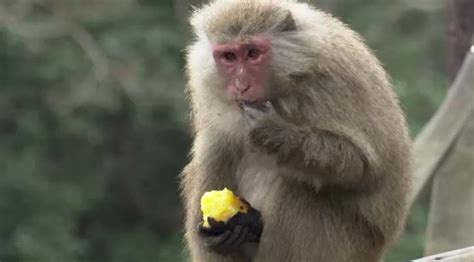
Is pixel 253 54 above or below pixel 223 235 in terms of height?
above

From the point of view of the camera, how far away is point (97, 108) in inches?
807

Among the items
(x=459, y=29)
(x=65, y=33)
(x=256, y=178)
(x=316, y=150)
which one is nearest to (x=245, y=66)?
(x=316, y=150)

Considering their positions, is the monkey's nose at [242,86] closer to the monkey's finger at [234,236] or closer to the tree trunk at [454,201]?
the monkey's finger at [234,236]

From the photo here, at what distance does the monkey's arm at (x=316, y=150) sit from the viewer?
614 centimetres

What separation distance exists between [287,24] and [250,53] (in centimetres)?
27

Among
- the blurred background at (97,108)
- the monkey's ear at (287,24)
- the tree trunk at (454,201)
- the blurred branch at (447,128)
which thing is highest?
the blurred background at (97,108)

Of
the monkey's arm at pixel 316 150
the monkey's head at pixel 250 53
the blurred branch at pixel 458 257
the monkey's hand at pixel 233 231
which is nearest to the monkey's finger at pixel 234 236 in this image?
the monkey's hand at pixel 233 231

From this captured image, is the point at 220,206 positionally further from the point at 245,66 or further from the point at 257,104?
the point at 245,66

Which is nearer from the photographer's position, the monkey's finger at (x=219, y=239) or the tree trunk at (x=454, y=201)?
the monkey's finger at (x=219, y=239)

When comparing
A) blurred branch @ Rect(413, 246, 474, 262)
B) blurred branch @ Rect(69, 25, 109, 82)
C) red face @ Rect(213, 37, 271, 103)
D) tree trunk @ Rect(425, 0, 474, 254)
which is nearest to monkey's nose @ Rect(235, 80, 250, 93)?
red face @ Rect(213, 37, 271, 103)

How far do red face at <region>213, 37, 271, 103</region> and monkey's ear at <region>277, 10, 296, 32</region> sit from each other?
0.11 m

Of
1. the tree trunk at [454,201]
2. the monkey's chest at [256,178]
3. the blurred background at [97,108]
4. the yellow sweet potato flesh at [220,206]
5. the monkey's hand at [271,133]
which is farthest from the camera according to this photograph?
the blurred background at [97,108]

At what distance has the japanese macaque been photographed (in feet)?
20.5

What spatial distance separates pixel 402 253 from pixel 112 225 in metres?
6.28
